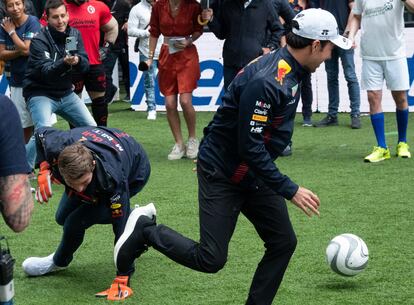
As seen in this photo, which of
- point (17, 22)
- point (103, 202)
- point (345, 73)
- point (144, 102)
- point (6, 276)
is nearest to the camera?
point (6, 276)

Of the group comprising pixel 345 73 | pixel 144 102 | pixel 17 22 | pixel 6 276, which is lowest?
pixel 144 102

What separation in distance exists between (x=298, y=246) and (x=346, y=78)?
586cm

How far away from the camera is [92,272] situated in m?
7.07

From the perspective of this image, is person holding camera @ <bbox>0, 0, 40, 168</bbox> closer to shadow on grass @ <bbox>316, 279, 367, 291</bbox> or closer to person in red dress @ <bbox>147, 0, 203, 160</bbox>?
person in red dress @ <bbox>147, 0, 203, 160</bbox>

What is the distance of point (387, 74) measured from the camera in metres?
10.6

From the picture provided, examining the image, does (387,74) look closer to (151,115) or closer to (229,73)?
(229,73)

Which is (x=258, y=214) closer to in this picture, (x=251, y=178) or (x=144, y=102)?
(x=251, y=178)

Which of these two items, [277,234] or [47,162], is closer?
[277,234]

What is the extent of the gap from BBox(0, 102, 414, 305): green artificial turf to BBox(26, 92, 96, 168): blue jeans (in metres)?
0.73

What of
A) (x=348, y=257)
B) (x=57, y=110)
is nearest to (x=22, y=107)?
(x=57, y=110)

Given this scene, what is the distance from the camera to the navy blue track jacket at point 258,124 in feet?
17.6

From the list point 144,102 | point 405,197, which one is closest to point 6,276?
point 405,197

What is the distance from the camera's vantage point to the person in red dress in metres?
11.0

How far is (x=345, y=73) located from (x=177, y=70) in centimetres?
284
